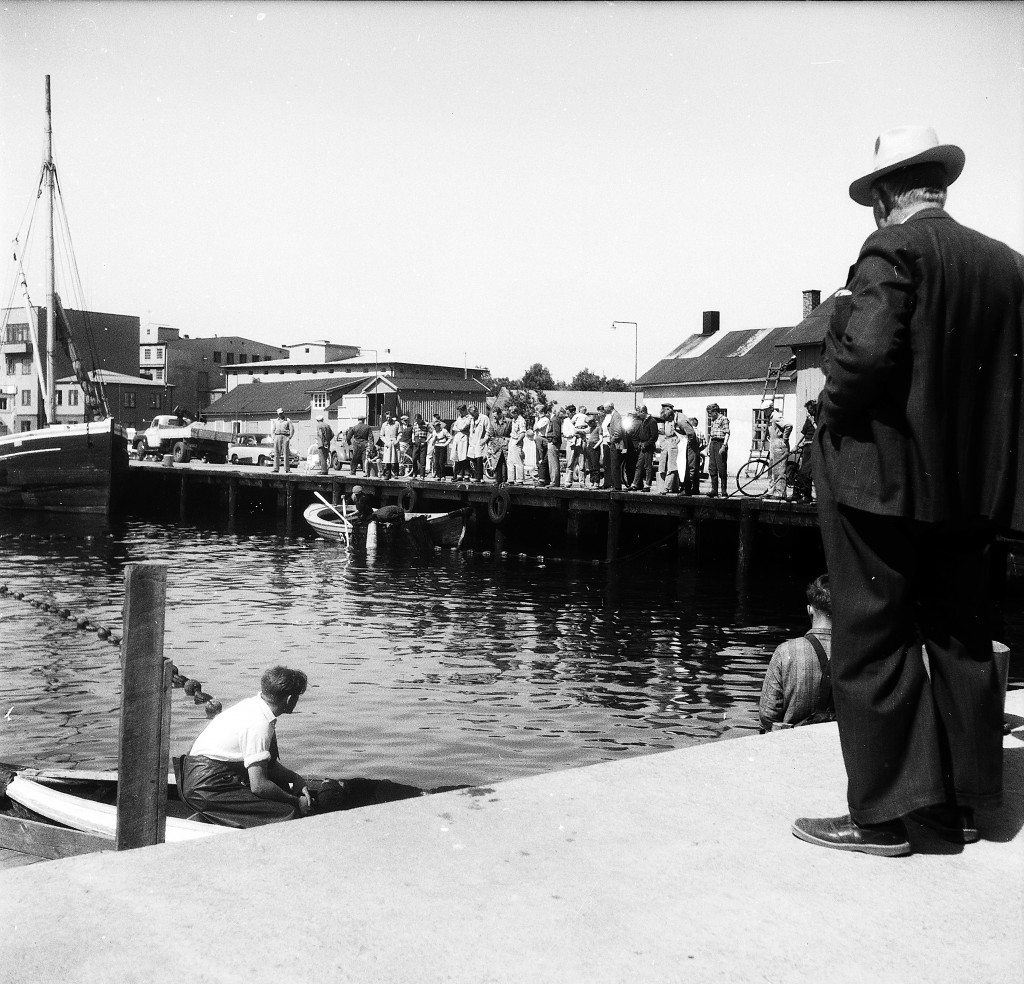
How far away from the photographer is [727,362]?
50281mm

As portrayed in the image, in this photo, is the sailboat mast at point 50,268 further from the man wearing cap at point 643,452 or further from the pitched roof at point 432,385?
the pitched roof at point 432,385

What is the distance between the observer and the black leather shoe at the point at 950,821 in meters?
2.79

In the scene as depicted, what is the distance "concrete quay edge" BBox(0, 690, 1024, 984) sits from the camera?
206 cm

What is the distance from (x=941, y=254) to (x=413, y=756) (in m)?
7.76

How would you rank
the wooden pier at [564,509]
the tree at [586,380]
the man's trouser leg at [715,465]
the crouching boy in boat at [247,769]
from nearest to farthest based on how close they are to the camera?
the crouching boy in boat at [247,769], the wooden pier at [564,509], the man's trouser leg at [715,465], the tree at [586,380]

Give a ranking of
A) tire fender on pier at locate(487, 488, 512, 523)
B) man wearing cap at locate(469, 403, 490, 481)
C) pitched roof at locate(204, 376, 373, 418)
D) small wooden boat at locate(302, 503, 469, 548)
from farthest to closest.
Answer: pitched roof at locate(204, 376, 373, 418)
man wearing cap at locate(469, 403, 490, 481)
small wooden boat at locate(302, 503, 469, 548)
tire fender on pier at locate(487, 488, 512, 523)

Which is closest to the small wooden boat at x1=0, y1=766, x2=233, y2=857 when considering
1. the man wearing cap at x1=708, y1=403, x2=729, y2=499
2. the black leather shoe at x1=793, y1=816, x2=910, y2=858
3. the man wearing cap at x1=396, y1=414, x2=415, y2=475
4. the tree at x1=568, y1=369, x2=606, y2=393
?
the black leather shoe at x1=793, y1=816, x2=910, y2=858

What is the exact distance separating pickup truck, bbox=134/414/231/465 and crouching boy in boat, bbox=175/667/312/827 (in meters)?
49.0

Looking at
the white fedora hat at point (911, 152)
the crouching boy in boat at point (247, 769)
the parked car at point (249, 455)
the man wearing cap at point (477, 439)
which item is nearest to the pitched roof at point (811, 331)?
the man wearing cap at point (477, 439)

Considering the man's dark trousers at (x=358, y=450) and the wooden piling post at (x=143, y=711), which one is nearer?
the wooden piling post at (x=143, y=711)

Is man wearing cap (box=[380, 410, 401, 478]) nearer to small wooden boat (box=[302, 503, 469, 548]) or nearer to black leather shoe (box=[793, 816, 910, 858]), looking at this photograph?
small wooden boat (box=[302, 503, 469, 548])

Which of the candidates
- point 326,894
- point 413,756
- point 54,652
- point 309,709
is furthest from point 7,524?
point 326,894

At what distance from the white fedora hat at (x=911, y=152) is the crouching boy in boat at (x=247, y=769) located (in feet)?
14.1

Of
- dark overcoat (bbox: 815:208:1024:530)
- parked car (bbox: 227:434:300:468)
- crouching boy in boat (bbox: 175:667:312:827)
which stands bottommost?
crouching boy in boat (bbox: 175:667:312:827)
